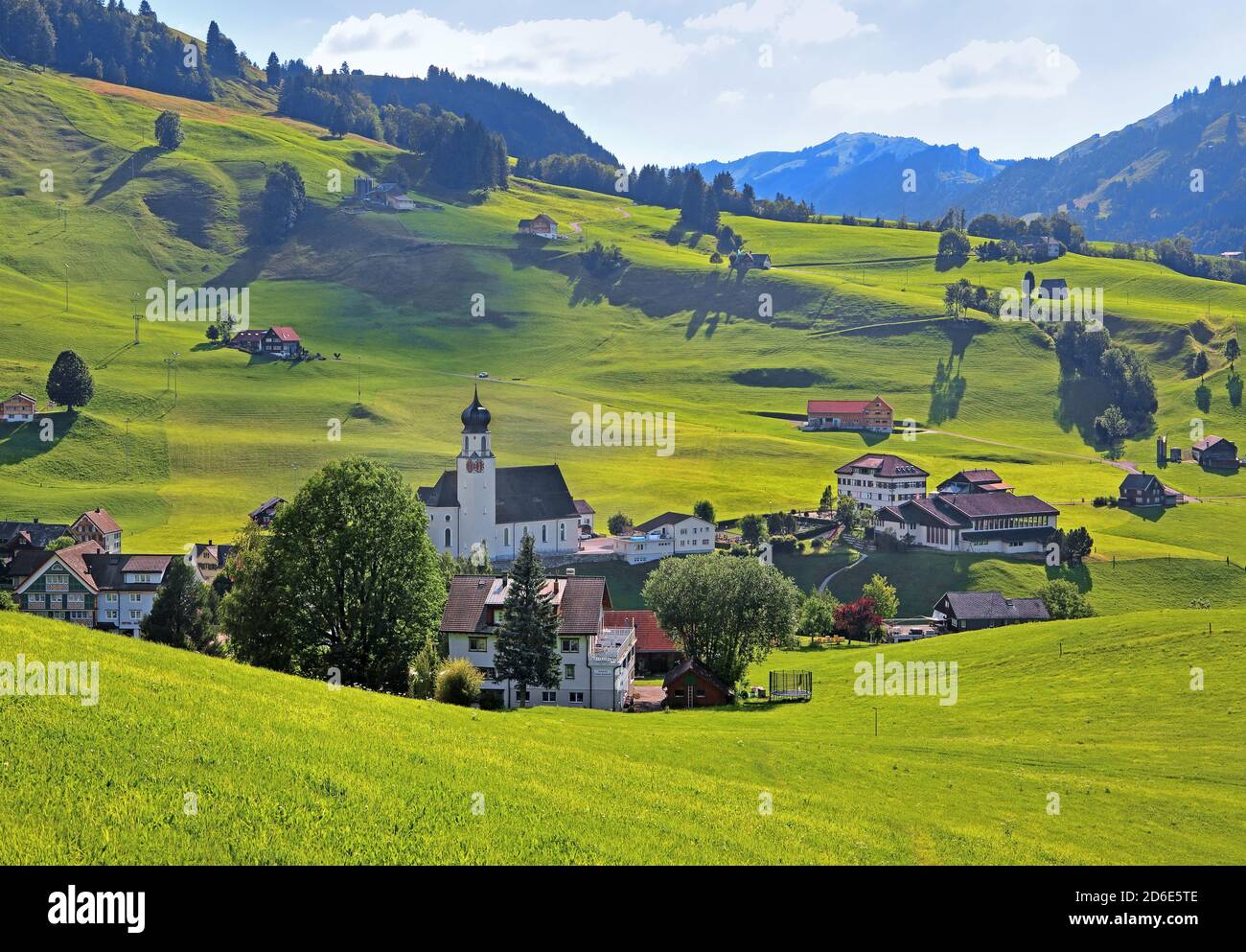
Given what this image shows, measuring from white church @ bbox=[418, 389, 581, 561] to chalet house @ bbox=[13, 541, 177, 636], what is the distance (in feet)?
94.7

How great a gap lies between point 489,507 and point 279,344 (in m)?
89.6

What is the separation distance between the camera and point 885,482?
462 feet

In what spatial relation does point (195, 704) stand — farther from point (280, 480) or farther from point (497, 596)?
point (280, 480)

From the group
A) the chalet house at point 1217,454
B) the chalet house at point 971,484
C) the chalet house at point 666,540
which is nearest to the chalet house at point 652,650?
the chalet house at point 666,540

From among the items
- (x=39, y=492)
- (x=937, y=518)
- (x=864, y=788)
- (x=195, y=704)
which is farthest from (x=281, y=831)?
(x=39, y=492)

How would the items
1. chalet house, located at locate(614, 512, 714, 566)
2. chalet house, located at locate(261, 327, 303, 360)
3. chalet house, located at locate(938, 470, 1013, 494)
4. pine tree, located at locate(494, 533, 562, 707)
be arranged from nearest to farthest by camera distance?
pine tree, located at locate(494, 533, 562, 707) → chalet house, located at locate(614, 512, 714, 566) → chalet house, located at locate(938, 470, 1013, 494) → chalet house, located at locate(261, 327, 303, 360)

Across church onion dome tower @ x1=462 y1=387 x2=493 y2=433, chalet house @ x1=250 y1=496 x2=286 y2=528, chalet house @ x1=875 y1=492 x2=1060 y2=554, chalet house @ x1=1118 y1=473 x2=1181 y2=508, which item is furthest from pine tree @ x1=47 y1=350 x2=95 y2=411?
chalet house @ x1=1118 y1=473 x2=1181 y2=508

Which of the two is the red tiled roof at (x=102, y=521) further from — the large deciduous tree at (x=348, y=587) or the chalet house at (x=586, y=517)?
the large deciduous tree at (x=348, y=587)

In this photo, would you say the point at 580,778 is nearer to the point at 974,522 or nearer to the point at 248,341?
the point at 974,522

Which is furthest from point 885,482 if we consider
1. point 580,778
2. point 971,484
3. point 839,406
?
point 580,778

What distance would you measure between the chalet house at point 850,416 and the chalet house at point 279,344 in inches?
3414

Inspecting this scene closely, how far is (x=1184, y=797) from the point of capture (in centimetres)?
3716

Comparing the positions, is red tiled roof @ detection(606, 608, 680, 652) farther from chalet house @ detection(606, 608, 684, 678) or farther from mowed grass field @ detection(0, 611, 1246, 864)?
mowed grass field @ detection(0, 611, 1246, 864)

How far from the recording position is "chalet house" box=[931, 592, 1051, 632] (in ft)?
317
